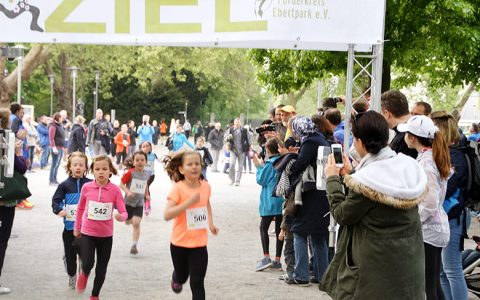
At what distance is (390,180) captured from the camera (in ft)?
16.2

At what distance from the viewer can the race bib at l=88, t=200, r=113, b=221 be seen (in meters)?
8.09

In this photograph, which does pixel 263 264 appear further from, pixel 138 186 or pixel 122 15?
pixel 122 15

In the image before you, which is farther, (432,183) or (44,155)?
(44,155)

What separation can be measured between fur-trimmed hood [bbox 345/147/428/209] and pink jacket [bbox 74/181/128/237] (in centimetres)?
370

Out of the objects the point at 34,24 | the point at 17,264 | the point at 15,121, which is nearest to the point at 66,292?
the point at 17,264

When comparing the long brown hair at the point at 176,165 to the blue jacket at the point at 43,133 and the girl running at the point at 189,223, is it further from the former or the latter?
the blue jacket at the point at 43,133

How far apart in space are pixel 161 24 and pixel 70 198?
7.59ft

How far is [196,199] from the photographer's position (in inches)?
281

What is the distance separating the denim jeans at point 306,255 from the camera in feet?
29.2

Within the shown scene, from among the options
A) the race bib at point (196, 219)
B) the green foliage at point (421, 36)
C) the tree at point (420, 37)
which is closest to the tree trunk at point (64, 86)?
the tree at point (420, 37)

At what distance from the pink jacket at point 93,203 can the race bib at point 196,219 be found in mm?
1268

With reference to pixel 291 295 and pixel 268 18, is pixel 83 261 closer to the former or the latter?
pixel 291 295

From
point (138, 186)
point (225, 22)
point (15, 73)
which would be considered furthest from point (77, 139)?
point (15, 73)

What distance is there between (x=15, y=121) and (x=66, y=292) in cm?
697
